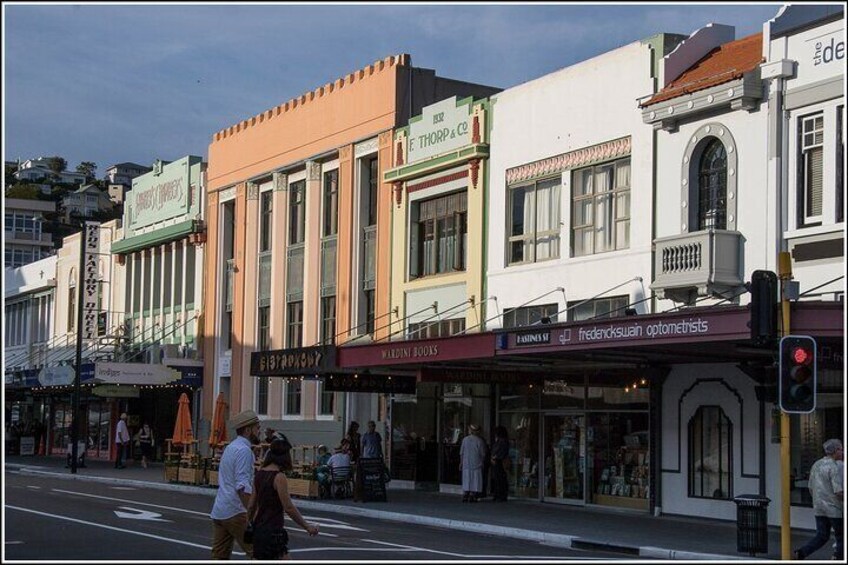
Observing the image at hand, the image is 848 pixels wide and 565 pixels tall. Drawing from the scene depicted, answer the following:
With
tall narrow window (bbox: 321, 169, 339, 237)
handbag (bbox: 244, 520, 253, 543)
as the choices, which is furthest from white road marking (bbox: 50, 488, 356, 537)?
tall narrow window (bbox: 321, 169, 339, 237)

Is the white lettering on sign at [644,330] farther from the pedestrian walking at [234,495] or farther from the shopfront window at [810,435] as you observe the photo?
the pedestrian walking at [234,495]

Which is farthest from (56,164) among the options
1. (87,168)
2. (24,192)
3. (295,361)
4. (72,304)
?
(295,361)

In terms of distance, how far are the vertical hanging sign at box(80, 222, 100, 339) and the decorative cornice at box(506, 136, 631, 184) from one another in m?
23.3

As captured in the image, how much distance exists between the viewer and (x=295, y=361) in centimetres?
3192

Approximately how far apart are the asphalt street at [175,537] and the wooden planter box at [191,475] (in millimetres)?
6006

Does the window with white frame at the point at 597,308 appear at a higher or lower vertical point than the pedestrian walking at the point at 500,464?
higher

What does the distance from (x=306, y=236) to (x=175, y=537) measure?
2117cm

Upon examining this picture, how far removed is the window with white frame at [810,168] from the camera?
22797 millimetres

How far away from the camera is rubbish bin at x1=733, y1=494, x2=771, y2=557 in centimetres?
1905

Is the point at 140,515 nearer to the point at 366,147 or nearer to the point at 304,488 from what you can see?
the point at 304,488

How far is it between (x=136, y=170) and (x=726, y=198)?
5801 inches

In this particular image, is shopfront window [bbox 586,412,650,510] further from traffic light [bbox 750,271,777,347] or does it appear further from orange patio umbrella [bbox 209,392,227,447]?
orange patio umbrella [bbox 209,392,227,447]

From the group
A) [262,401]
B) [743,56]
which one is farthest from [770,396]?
[262,401]

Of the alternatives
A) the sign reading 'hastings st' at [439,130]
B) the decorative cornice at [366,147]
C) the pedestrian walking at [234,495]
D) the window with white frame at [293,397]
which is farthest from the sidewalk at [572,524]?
the decorative cornice at [366,147]
